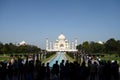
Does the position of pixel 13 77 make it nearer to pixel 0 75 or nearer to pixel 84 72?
pixel 0 75

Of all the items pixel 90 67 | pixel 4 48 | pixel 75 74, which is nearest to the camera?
pixel 75 74

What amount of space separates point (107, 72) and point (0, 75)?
3885 millimetres

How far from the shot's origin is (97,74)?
10.3m

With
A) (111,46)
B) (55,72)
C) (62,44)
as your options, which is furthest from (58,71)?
(62,44)

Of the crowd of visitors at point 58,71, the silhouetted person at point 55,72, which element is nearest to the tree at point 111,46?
the crowd of visitors at point 58,71

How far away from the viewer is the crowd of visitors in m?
9.16

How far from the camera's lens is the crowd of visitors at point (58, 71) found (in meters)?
9.16

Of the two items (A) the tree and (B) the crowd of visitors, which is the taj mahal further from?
(B) the crowd of visitors

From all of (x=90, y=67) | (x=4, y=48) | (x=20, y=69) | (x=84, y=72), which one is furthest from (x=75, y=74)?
(x=4, y=48)

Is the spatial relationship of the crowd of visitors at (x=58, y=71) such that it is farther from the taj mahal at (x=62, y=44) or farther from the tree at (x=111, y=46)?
the taj mahal at (x=62, y=44)

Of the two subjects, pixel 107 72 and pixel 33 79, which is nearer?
pixel 33 79

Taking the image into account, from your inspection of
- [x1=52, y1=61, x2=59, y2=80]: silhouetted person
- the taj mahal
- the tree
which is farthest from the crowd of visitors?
the taj mahal

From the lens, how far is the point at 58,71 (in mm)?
9398

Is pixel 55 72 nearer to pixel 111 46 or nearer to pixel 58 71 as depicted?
pixel 58 71
